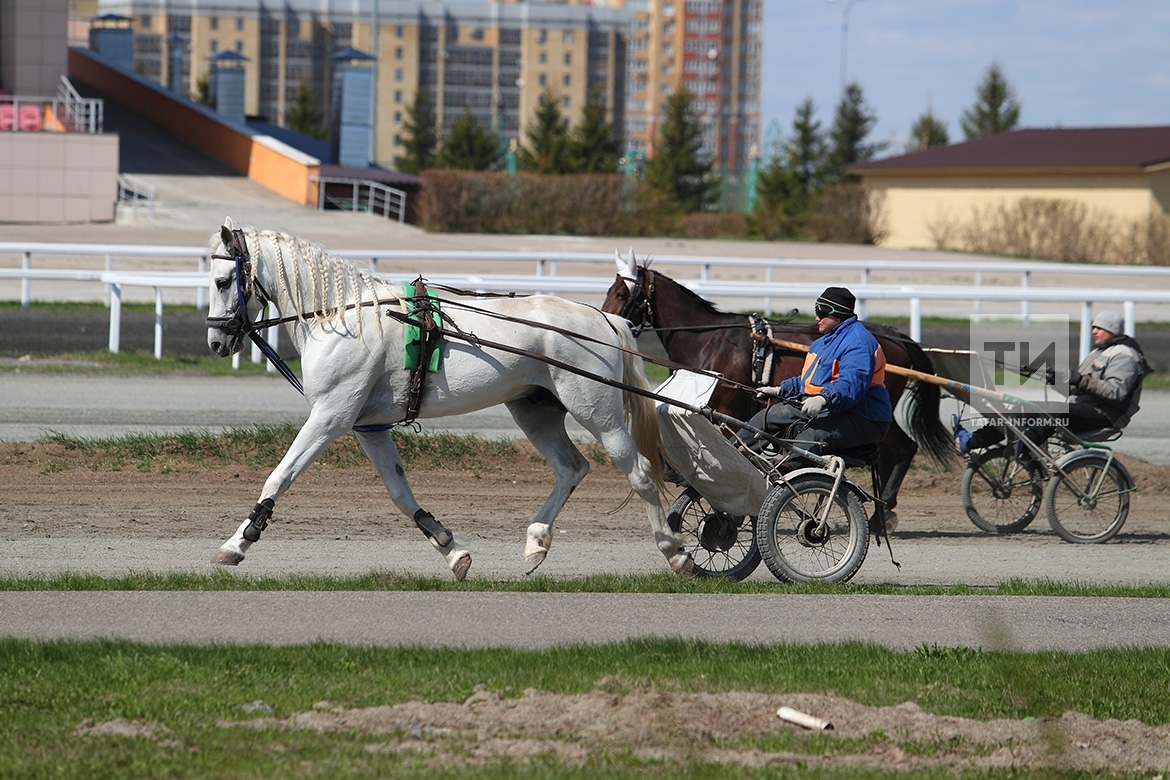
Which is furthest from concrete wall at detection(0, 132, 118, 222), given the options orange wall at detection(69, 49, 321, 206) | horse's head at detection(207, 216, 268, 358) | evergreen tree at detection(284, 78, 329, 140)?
evergreen tree at detection(284, 78, 329, 140)

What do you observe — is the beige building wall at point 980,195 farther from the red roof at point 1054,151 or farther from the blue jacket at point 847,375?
the blue jacket at point 847,375

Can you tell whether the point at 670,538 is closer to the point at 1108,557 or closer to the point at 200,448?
the point at 1108,557

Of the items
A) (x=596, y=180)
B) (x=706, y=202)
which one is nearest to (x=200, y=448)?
(x=596, y=180)

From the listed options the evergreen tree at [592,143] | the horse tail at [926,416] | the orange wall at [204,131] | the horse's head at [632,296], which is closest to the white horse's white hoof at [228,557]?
the horse's head at [632,296]

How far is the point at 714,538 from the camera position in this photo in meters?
8.28

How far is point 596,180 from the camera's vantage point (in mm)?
39219

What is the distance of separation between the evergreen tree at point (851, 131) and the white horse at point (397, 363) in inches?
2356

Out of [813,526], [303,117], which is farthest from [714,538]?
[303,117]

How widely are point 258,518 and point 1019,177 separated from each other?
41259 millimetres

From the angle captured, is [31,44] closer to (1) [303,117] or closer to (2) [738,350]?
(1) [303,117]

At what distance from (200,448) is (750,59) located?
13889 centimetres

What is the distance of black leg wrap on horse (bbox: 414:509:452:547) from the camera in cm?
759

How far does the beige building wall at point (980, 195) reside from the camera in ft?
138

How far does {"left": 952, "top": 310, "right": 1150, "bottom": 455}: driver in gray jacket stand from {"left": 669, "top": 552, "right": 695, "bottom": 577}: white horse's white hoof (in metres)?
3.42
